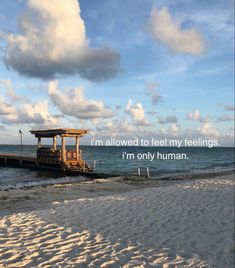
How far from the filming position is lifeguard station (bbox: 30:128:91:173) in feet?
94.3

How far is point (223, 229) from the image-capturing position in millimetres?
8234

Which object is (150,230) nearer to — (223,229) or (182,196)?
(223,229)

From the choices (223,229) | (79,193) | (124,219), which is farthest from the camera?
(79,193)

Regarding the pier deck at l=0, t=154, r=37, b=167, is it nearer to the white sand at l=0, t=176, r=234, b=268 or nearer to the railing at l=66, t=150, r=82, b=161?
the railing at l=66, t=150, r=82, b=161

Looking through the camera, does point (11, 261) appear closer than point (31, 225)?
Yes

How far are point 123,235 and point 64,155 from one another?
22453 millimetres

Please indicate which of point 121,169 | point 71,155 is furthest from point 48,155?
point 121,169

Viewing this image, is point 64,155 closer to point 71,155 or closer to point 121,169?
point 71,155

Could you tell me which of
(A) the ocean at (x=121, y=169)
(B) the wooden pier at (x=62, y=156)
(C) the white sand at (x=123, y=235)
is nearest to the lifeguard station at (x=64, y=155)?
(B) the wooden pier at (x=62, y=156)

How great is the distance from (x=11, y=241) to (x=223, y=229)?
5396mm

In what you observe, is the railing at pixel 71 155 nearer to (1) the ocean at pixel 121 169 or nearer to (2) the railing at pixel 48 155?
(2) the railing at pixel 48 155

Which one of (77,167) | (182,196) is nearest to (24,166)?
(77,167)

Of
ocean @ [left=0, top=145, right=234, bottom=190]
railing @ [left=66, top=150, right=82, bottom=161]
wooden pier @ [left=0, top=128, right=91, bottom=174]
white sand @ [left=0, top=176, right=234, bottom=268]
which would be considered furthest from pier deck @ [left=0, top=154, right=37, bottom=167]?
white sand @ [left=0, top=176, right=234, bottom=268]

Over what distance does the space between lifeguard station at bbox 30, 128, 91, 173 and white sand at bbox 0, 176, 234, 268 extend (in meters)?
17.2
